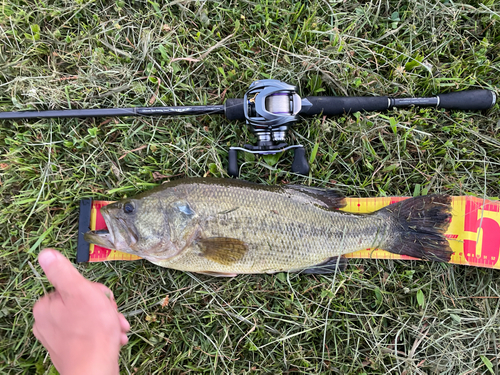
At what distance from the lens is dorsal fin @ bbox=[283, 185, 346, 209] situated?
2916 millimetres

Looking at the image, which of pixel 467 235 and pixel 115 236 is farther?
pixel 467 235

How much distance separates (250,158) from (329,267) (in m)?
1.36

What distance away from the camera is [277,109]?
267 centimetres

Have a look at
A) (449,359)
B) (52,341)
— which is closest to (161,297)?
(52,341)

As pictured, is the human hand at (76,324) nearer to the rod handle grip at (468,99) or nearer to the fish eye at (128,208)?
the fish eye at (128,208)

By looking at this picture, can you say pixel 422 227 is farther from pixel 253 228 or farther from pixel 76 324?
pixel 76 324

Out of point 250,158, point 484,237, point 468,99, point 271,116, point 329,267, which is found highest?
point 271,116

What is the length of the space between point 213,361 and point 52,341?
1.52 metres

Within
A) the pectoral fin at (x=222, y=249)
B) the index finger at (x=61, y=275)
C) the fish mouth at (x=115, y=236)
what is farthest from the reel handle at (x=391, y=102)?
the index finger at (x=61, y=275)

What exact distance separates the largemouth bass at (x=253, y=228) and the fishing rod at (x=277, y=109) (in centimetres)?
39

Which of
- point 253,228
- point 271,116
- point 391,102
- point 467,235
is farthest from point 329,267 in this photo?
point 391,102

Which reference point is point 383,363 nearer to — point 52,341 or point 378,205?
point 378,205

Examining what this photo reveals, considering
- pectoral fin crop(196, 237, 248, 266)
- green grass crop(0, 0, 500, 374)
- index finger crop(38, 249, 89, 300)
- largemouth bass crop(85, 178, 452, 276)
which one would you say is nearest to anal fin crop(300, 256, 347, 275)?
largemouth bass crop(85, 178, 452, 276)

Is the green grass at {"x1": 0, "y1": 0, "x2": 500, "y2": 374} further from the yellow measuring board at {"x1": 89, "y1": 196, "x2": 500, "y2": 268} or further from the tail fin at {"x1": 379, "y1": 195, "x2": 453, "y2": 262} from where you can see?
the tail fin at {"x1": 379, "y1": 195, "x2": 453, "y2": 262}
